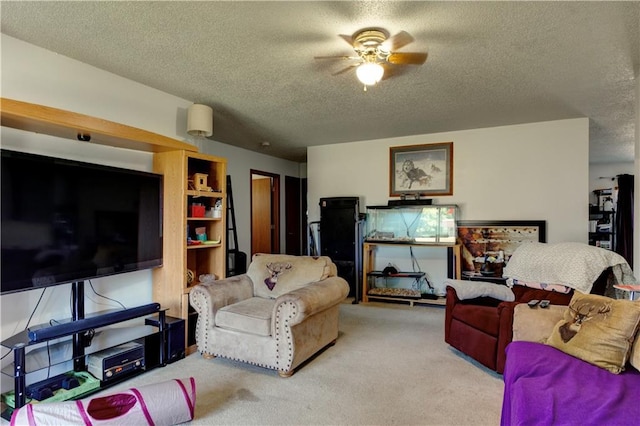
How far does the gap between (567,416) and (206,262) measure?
10.2ft

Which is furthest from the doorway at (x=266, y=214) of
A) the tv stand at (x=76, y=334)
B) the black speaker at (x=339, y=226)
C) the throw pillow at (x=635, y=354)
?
the throw pillow at (x=635, y=354)

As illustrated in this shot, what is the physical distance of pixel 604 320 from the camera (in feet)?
6.17

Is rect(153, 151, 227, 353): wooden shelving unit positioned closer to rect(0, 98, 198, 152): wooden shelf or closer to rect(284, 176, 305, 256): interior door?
rect(0, 98, 198, 152): wooden shelf

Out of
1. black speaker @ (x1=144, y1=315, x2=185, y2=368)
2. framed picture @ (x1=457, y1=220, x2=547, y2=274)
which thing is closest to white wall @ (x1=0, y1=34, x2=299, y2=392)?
black speaker @ (x1=144, y1=315, x2=185, y2=368)

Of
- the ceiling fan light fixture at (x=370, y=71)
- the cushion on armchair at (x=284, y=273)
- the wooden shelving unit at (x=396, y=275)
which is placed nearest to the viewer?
the ceiling fan light fixture at (x=370, y=71)

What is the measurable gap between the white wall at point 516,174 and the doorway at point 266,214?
218 cm

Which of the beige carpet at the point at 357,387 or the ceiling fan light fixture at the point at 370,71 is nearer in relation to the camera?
the beige carpet at the point at 357,387

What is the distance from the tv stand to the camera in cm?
203

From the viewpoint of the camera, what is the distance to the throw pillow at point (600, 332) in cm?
176

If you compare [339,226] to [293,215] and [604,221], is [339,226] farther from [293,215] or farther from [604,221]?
[604,221]

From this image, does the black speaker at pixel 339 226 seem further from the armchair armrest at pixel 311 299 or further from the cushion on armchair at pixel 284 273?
the armchair armrest at pixel 311 299

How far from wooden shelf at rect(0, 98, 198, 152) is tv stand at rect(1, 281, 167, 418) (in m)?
1.07

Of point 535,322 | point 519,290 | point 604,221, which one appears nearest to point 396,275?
point 519,290

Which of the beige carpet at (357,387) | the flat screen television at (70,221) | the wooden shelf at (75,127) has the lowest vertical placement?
the beige carpet at (357,387)
